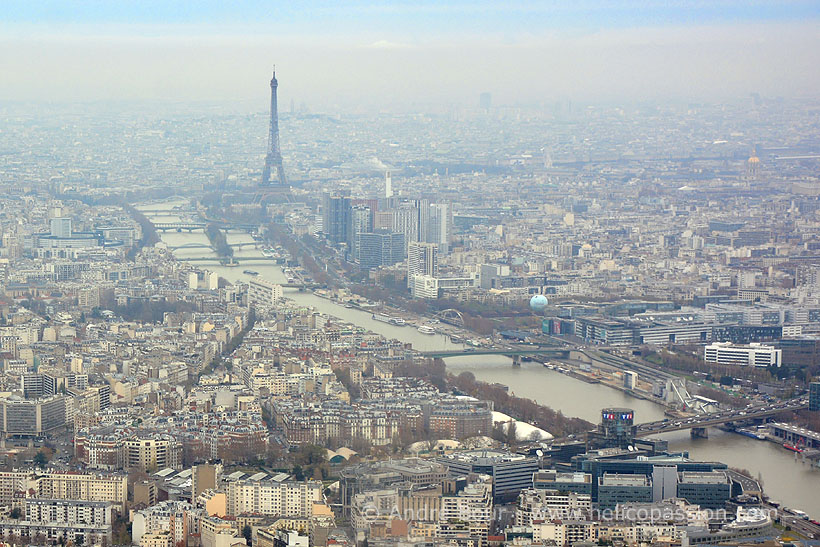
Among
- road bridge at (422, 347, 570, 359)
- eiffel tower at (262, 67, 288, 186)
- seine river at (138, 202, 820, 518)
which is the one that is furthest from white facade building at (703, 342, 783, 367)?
eiffel tower at (262, 67, 288, 186)

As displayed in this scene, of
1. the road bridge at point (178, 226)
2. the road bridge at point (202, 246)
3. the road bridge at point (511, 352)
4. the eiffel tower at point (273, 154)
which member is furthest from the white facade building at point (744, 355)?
the eiffel tower at point (273, 154)

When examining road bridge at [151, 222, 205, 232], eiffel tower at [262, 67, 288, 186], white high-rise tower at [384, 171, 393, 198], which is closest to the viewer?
road bridge at [151, 222, 205, 232]

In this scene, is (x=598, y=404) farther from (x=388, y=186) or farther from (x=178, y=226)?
(x=388, y=186)

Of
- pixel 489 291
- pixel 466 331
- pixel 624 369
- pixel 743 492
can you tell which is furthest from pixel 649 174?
pixel 743 492

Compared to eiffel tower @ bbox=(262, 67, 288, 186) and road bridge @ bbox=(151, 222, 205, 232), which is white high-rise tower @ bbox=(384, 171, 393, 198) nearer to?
eiffel tower @ bbox=(262, 67, 288, 186)

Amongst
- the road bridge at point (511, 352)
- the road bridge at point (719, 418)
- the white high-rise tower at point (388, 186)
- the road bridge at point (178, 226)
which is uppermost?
the white high-rise tower at point (388, 186)

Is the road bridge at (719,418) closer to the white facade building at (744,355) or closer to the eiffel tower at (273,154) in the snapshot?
the white facade building at (744,355)

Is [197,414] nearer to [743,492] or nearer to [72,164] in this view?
[743,492]
